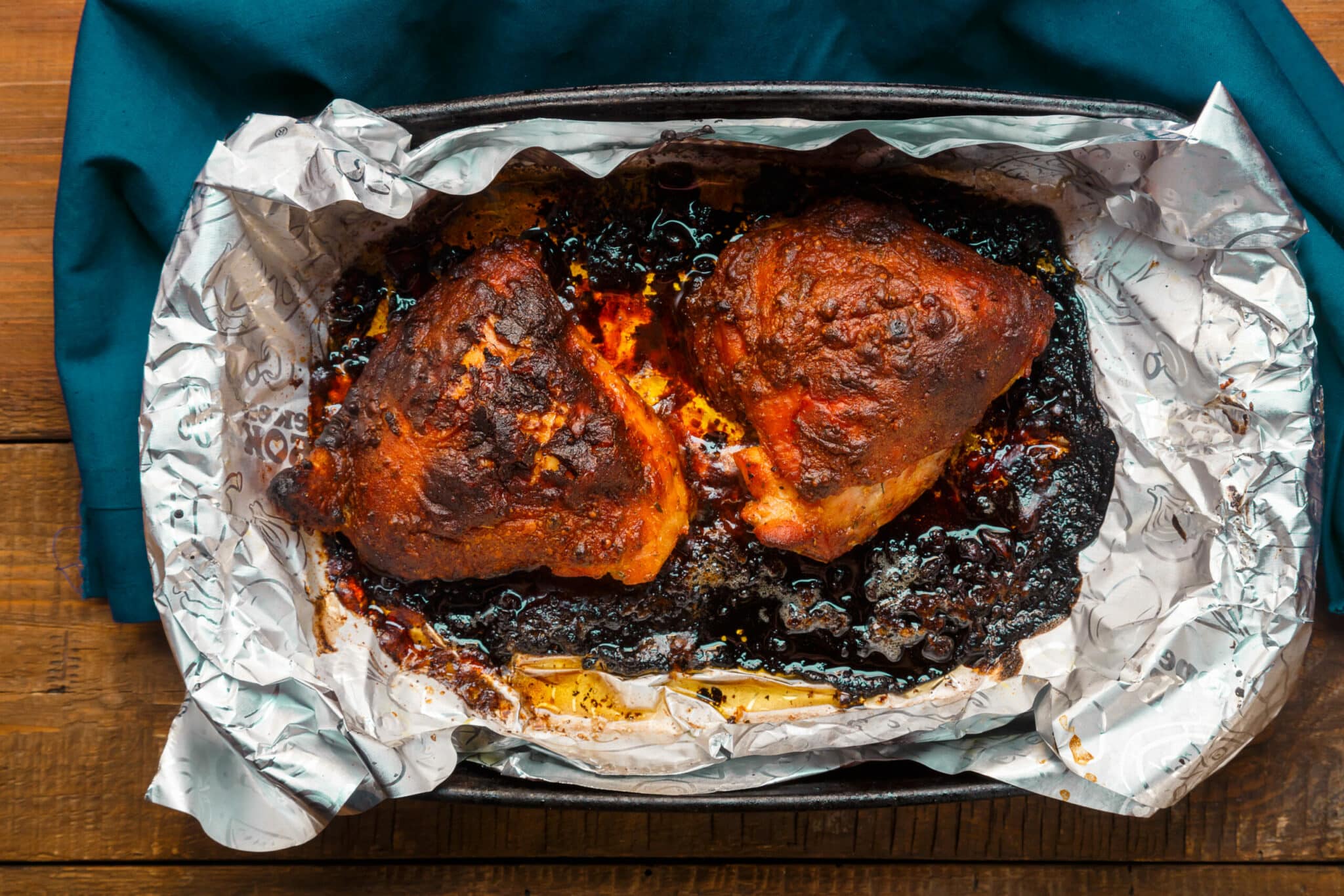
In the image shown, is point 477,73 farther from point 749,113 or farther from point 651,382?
point 651,382

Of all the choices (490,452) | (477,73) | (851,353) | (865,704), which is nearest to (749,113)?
(851,353)

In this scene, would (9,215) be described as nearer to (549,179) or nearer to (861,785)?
(549,179)

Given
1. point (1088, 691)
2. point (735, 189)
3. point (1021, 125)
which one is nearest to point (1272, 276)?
point (1021, 125)

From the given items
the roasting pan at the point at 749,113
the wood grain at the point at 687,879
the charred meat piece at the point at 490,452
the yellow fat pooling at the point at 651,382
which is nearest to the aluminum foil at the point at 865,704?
the roasting pan at the point at 749,113

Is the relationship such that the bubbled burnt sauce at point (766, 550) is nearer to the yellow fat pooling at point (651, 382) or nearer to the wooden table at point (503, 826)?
the yellow fat pooling at point (651, 382)

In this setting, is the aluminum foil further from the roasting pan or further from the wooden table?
the wooden table

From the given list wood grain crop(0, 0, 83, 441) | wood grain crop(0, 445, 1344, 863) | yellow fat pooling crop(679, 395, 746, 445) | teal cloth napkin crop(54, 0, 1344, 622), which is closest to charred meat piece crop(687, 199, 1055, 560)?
yellow fat pooling crop(679, 395, 746, 445)
